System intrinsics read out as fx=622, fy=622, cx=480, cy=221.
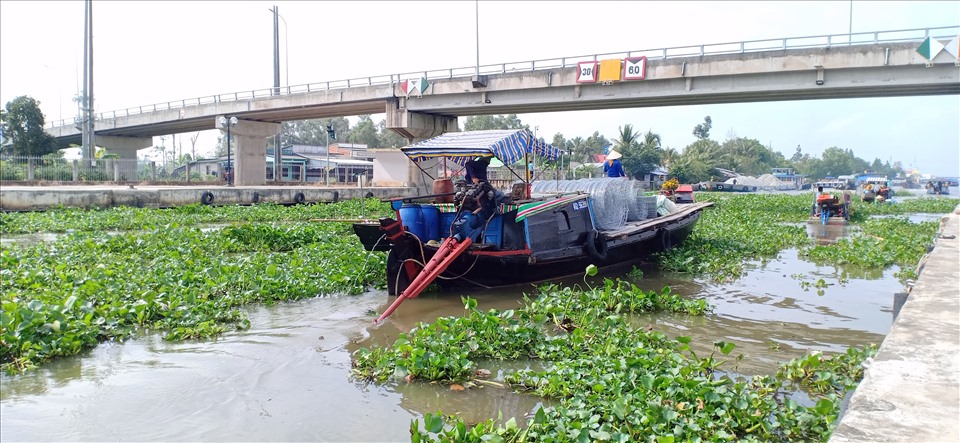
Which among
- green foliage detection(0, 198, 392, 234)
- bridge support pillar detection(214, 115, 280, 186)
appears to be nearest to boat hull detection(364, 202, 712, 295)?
green foliage detection(0, 198, 392, 234)

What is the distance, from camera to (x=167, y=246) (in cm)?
1072

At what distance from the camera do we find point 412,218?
345 inches

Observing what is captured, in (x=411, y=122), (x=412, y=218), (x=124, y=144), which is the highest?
(x=411, y=122)

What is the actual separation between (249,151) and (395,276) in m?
30.8

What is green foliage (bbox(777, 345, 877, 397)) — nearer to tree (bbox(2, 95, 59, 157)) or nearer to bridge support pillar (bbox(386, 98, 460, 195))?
bridge support pillar (bbox(386, 98, 460, 195))

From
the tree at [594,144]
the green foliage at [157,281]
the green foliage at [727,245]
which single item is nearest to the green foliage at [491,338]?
the green foliage at [157,281]

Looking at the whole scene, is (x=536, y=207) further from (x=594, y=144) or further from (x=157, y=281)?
(x=594, y=144)

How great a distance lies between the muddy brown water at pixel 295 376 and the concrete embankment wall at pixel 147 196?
276 inches

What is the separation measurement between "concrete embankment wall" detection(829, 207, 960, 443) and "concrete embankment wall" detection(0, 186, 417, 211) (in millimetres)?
10660

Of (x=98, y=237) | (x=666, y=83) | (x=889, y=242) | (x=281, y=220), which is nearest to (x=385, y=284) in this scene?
(x=98, y=237)

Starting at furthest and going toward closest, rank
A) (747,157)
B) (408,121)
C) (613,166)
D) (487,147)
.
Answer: (747,157) → (408,121) → (613,166) → (487,147)

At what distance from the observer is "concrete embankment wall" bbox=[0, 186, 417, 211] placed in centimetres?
1775

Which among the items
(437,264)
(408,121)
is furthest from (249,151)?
(437,264)

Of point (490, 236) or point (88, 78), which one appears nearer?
point (490, 236)
